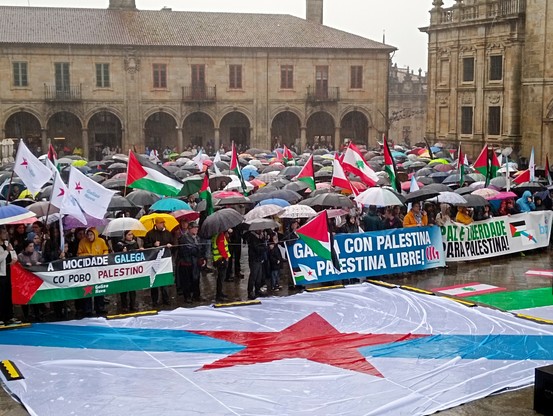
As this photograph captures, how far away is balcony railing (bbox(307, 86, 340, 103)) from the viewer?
50750 millimetres

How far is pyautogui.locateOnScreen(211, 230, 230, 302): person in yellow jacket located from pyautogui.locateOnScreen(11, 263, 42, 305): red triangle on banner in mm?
3441

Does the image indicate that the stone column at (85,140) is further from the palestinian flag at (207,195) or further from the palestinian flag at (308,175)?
the palestinian flag at (207,195)

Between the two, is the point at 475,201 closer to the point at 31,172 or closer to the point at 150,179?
the point at 150,179

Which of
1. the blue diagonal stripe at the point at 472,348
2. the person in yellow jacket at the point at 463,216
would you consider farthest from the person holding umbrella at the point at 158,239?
the person in yellow jacket at the point at 463,216

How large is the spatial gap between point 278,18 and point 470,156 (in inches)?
715

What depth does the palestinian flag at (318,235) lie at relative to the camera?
15539 millimetres

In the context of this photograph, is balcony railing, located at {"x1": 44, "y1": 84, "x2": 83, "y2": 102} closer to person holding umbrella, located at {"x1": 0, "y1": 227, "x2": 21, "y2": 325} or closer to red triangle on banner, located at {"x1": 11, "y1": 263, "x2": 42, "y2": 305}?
person holding umbrella, located at {"x1": 0, "y1": 227, "x2": 21, "y2": 325}

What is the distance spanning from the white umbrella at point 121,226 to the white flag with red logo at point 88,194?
717mm

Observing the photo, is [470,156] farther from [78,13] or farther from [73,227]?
[73,227]

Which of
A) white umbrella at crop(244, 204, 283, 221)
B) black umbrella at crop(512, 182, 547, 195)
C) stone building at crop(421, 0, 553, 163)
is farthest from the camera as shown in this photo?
stone building at crop(421, 0, 553, 163)

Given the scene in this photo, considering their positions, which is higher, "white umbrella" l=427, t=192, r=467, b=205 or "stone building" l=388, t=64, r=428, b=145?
"stone building" l=388, t=64, r=428, b=145

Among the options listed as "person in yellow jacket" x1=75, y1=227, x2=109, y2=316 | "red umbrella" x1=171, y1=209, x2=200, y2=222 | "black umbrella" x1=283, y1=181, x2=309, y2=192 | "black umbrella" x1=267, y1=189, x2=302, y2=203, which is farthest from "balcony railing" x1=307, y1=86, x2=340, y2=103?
"person in yellow jacket" x1=75, y1=227, x2=109, y2=316

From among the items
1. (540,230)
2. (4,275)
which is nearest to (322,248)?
(4,275)

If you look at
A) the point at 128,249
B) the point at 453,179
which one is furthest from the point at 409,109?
the point at 128,249
